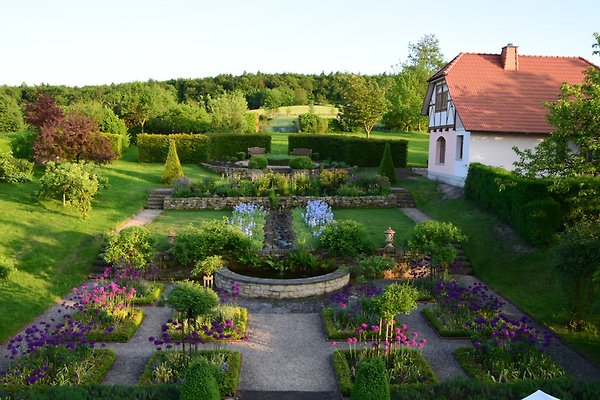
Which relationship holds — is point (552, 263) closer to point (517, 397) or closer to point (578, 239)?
point (578, 239)

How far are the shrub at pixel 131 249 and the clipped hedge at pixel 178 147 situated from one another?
762 inches

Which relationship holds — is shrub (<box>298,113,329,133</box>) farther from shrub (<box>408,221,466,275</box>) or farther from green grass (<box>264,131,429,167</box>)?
shrub (<box>408,221,466,275</box>)

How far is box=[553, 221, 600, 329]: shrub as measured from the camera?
9.06 metres

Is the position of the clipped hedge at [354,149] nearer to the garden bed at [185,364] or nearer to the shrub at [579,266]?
the shrub at [579,266]

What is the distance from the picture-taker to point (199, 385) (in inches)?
240

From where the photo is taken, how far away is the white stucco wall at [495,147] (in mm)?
21516

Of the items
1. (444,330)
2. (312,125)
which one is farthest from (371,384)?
(312,125)

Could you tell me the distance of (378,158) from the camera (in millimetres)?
31094

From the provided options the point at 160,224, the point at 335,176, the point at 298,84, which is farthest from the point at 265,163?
the point at 298,84

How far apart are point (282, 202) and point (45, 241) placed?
10071 mm

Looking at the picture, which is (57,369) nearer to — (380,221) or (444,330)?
(444,330)

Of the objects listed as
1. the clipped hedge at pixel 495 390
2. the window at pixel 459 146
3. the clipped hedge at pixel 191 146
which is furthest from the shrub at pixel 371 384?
the clipped hedge at pixel 191 146

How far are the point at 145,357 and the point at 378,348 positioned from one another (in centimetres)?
420

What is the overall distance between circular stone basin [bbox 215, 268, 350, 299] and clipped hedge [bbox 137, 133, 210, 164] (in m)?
20.9
